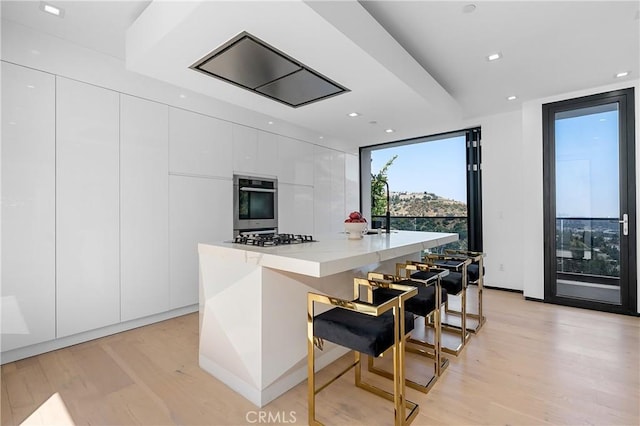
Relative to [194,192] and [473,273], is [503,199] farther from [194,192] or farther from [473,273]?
[194,192]

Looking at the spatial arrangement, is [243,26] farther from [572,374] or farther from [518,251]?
[518,251]

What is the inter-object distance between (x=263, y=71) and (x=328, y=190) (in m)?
2.89

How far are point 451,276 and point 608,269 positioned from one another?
2249 millimetres

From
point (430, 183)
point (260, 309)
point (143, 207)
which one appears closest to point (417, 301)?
point (260, 309)

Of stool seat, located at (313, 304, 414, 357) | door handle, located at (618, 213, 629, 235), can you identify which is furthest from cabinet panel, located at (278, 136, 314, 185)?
door handle, located at (618, 213, 629, 235)

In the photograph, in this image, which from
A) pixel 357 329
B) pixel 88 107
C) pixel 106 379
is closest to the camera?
pixel 357 329

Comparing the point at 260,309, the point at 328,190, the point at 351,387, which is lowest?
the point at 351,387

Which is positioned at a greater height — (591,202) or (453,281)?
(591,202)

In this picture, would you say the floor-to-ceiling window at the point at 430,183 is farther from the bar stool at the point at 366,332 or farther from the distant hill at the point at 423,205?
the bar stool at the point at 366,332

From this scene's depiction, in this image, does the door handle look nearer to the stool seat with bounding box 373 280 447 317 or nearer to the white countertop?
the stool seat with bounding box 373 280 447 317

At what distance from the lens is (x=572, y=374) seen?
2.10 meters

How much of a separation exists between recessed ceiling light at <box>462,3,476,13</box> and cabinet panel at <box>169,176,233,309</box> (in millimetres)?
2780

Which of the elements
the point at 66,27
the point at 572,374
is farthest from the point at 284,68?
the point at 572,374

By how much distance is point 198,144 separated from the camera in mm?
3355
